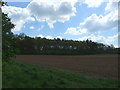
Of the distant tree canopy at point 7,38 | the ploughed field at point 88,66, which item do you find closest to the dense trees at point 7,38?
the distant tree canopy at point 7,38

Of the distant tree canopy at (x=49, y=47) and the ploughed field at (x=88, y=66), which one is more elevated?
the distant tree canopy at (x=49, y=47)

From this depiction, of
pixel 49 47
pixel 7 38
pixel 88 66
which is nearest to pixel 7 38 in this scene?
pixel 7 38

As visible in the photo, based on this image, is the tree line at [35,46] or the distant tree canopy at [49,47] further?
the distant tree canopy at [49,47]

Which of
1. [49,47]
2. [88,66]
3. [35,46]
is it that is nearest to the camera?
[88,66]

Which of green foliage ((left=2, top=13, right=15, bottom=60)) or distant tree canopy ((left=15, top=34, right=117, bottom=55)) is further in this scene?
distant tree canopy ((left=15, top=34, right=117, bottom=55))

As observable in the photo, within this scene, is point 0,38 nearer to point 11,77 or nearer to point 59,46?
point 11,77

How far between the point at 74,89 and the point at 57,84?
0.78m

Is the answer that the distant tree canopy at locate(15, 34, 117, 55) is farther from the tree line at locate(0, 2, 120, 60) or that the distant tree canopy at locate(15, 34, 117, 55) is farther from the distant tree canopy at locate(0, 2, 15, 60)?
the distant tree canopy at locate(0, 2, 15, 60)

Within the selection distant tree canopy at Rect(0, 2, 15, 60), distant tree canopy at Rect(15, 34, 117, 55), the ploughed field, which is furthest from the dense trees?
distant tree canopy at Rect(15, 34, 117, 55)

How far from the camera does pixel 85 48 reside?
299 ft

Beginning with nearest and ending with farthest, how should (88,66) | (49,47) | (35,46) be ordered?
1. (88,66)
2. (35,46)
3. (49,47)

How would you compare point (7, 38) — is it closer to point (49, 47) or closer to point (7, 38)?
point (7, 38)

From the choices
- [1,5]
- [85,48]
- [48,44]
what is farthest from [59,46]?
[1,5]

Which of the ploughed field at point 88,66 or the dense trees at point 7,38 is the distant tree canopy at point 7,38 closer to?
the dense trees at point 7,38
